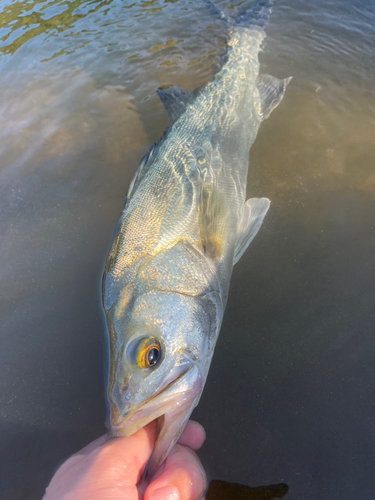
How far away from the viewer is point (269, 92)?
3691mm

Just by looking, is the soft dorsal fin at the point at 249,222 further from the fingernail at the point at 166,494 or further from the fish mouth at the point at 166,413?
the fingernail at the point at 166,494

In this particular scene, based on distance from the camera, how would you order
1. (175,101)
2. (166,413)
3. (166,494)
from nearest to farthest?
(166,494), (166,413), (175,101)

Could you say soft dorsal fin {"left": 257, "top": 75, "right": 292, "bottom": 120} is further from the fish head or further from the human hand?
the human hand

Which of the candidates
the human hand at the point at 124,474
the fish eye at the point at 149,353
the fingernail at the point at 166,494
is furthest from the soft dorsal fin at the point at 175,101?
the fingernail at the point at 166,494

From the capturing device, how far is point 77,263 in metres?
2.81

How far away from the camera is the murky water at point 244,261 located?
77.0 inches

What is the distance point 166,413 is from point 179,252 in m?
1.01

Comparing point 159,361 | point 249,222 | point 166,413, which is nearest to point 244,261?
point 249,222

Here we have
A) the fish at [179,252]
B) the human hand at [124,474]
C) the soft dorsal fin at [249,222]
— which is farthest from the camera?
the soft dorsal fin at [249,222]

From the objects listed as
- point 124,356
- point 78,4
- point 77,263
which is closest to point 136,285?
point 124,356

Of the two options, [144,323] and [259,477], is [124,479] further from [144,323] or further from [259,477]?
[259,477]

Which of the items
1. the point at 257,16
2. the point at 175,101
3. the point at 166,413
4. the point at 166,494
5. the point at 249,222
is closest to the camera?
the point at 166,494

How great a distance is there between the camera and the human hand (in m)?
1.05

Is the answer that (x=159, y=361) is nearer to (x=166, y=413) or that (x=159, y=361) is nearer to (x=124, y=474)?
(x=166, y=413)
